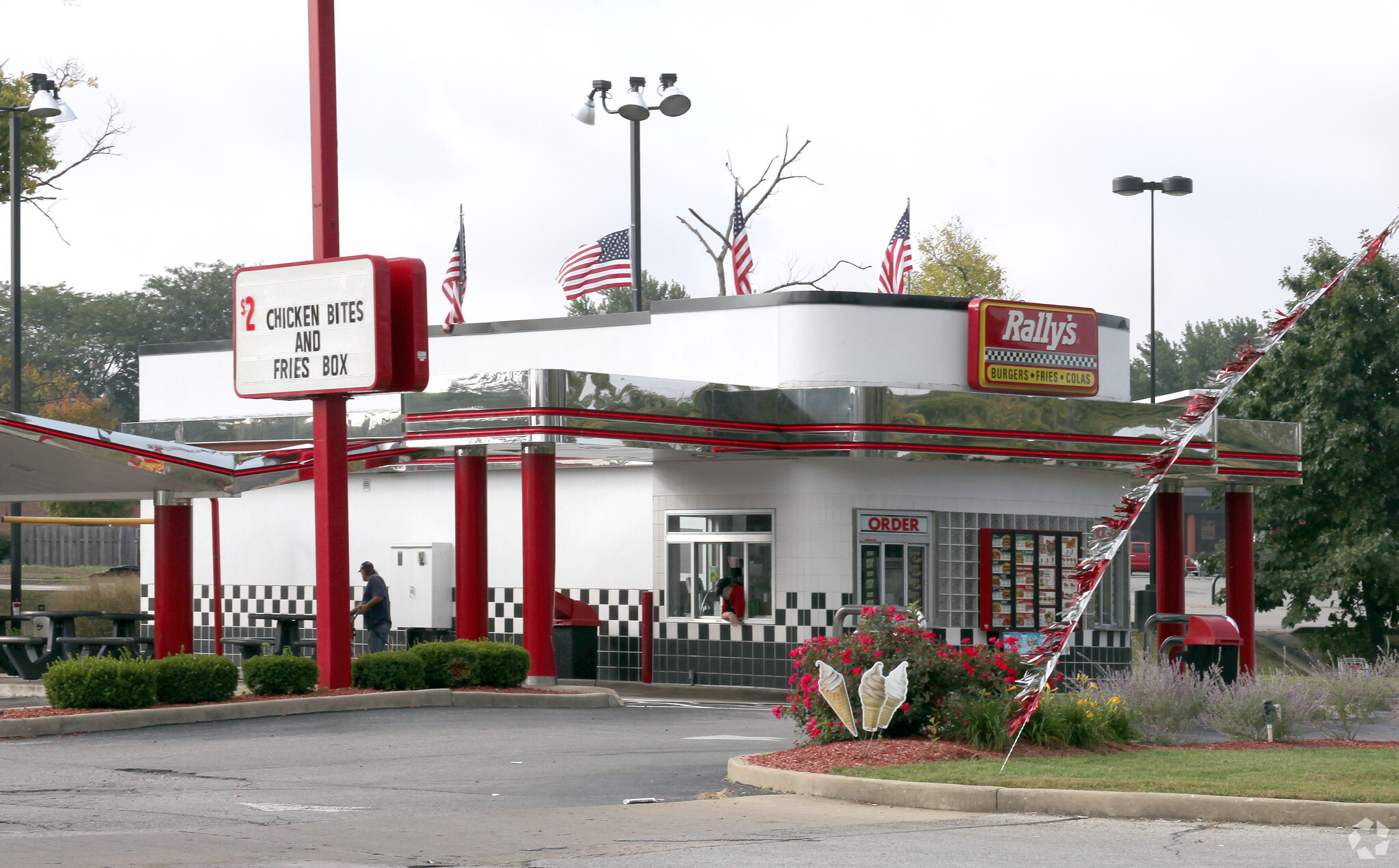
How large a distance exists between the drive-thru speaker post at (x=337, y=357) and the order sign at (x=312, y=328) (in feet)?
0.04

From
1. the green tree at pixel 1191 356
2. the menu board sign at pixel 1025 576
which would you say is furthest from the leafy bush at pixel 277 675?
the green tree at pixel 1191 356

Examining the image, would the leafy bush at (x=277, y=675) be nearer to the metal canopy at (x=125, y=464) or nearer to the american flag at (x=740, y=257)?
the metal canopy at (x=125, y=464)

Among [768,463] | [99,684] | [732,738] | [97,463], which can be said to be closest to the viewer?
[732,738]

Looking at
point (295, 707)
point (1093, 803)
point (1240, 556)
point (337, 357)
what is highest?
point (337, 357)

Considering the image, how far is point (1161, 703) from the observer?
15.3m

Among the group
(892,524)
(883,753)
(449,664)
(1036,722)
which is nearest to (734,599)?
(892,524)

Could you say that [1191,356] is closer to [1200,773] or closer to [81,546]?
[81,546]

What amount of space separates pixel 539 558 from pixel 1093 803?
37.1ft

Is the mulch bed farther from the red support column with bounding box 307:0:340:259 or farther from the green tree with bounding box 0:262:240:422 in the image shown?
the green tree with bounding box 0:262:240:422

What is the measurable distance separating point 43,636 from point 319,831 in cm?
1529

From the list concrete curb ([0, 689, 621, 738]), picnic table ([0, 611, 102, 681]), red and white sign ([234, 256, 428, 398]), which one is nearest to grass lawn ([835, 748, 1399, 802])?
concrete curb ([0, 689, 621, 738])

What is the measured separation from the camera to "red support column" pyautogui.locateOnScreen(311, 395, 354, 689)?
64.9ft

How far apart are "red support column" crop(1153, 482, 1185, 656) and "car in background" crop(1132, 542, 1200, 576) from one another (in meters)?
14.3

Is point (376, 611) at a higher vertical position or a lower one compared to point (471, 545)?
lower
